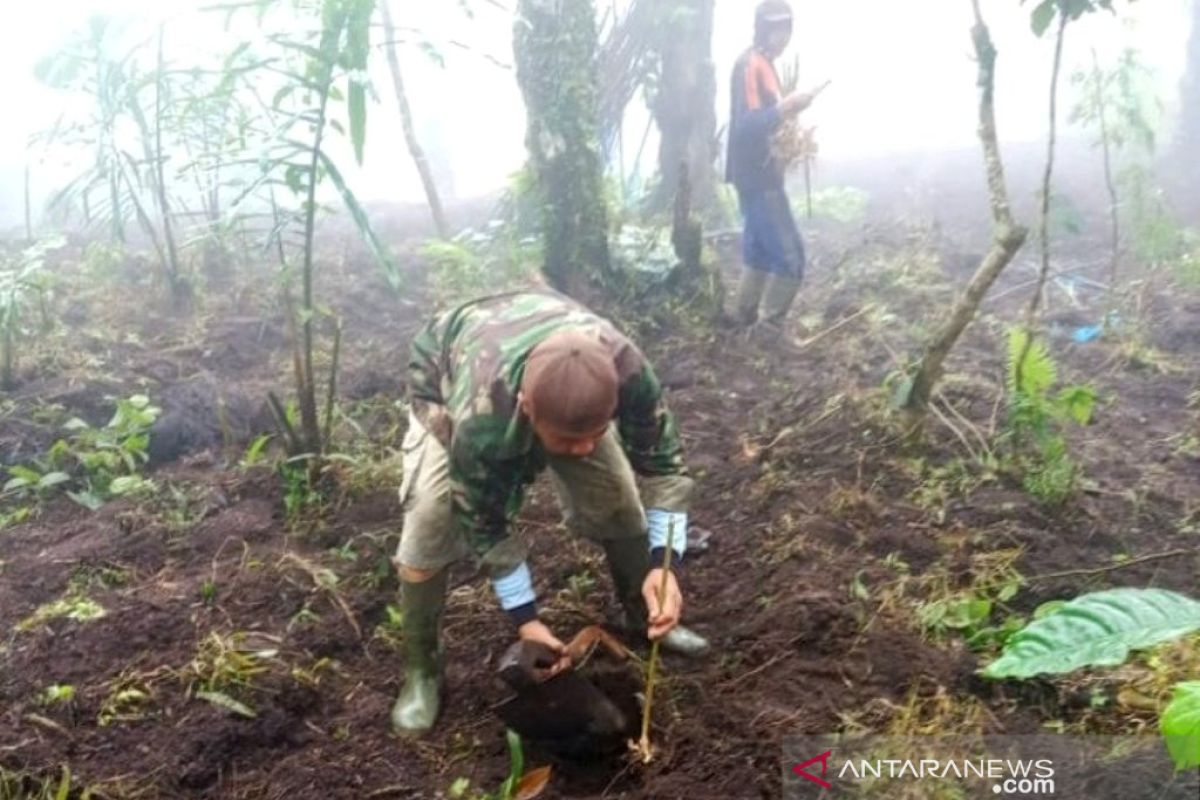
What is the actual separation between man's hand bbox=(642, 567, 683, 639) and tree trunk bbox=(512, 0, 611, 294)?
3511 mm

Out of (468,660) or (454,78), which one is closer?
(468,660)

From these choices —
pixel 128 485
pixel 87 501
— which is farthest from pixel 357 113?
pixel 87 501

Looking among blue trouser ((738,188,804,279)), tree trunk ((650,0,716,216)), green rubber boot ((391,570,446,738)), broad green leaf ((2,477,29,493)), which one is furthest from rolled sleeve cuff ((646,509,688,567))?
tree trunk ((650,0,716,216))

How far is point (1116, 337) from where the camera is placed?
19.2ft

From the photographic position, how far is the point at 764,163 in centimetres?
563

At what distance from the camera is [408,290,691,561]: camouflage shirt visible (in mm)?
2510

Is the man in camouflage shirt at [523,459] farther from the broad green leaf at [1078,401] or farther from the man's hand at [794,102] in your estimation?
the man's hand at [794,102]

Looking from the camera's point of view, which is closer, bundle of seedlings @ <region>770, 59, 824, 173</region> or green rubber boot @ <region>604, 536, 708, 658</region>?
green rubber boot @ <region>604, 536, 708, 658</region>

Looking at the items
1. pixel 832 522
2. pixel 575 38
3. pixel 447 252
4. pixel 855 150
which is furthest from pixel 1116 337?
pixel 855 150

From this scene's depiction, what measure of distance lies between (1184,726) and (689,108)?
25.4 ft

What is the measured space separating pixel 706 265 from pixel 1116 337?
233cm

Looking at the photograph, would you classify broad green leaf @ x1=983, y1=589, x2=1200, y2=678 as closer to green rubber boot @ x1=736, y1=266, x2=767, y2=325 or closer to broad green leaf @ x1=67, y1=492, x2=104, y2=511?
broad green leaf @ x1=67, y1=492, x2=104, y2=511

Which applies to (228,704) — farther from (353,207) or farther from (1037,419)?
(1037,419)

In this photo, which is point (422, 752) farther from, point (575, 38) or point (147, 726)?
point (575, 38)
